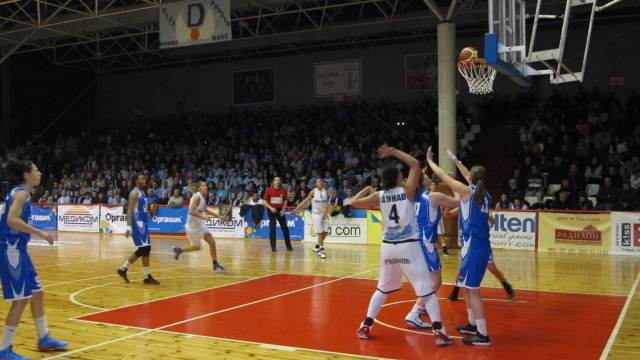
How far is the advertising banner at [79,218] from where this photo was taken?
2175cm

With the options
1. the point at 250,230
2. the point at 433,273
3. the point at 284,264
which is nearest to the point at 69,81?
the point at 250,230

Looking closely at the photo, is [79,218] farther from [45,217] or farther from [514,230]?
[514,230]

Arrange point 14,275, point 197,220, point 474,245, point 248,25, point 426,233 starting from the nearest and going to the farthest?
point 14,275
point 474,245
point 426,233
point 197,220
point 248,25

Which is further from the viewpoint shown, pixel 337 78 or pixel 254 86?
pixel 254 86

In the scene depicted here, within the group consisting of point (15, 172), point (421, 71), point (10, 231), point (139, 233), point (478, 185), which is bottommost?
point (139, 233)

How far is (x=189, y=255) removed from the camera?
587 inches

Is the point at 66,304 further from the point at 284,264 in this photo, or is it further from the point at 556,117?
the point at 556,117

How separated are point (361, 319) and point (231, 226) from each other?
40.6 ft

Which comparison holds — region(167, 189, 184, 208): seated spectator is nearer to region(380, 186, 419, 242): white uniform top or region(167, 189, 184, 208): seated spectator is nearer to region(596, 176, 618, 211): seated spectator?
region(596, 176, 618, 211): seated spectator

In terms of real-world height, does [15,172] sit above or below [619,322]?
above

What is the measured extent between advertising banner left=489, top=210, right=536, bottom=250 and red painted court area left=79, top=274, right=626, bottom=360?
654 centimetres

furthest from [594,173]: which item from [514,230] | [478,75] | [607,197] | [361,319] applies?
[361,319]

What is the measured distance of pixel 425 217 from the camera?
773cm

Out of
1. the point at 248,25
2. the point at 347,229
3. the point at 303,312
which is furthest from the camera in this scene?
the point at 248,25
